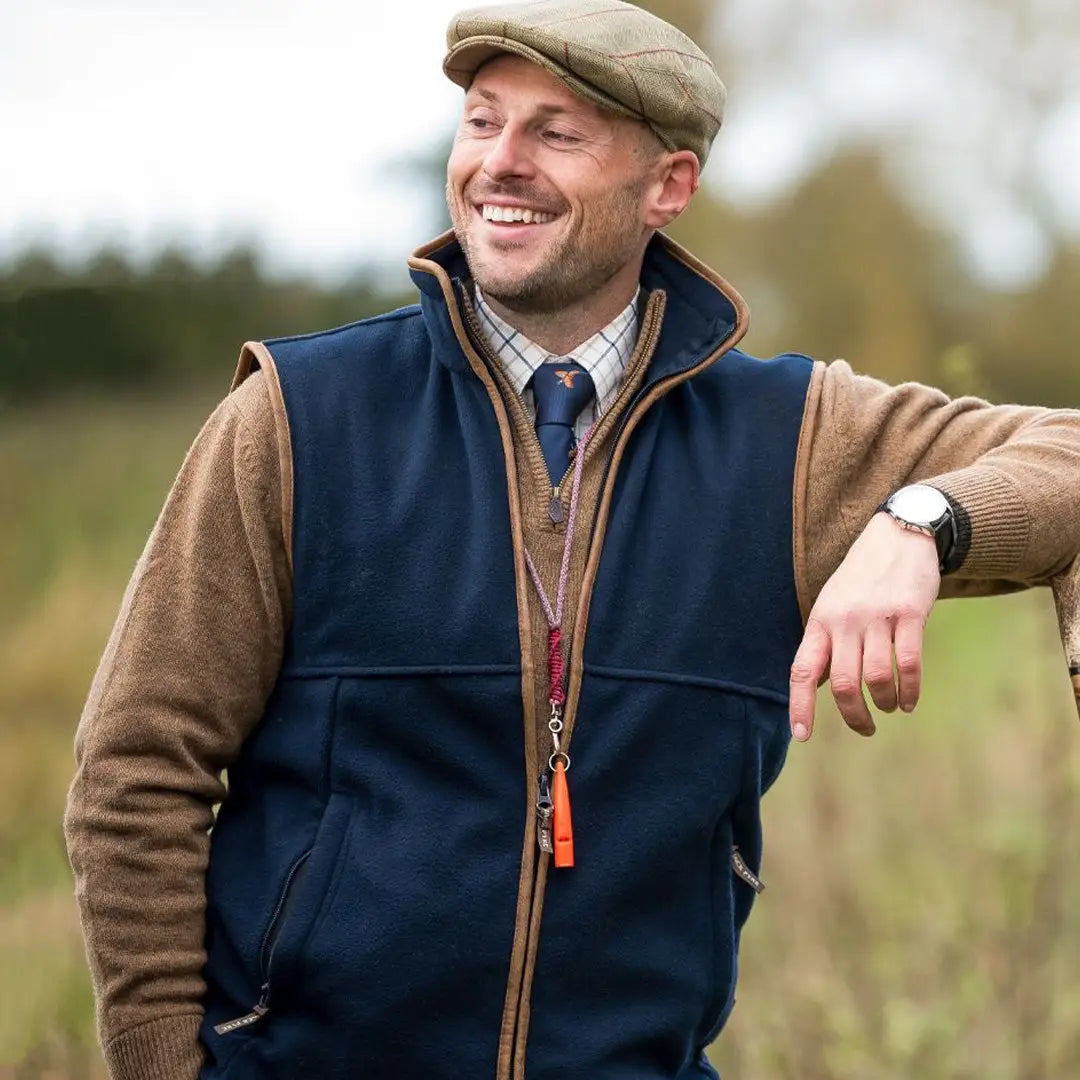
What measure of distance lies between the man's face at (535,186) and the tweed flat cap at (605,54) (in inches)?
1.6

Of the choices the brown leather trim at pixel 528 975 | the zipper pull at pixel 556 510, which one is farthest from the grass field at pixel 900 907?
the zipper pull at pixel 556 510

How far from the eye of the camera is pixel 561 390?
2703 millimetres

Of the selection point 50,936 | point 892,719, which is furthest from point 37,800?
point 892,719

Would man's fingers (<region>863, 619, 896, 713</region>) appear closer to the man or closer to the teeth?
the man

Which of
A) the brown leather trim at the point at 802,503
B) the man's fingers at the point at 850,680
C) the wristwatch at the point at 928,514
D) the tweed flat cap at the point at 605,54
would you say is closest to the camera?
the man's fingers at the point at 850,680

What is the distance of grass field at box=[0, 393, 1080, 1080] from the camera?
4.38 metres

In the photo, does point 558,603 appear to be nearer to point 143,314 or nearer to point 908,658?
point 908,658

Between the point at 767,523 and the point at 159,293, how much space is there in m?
7.95

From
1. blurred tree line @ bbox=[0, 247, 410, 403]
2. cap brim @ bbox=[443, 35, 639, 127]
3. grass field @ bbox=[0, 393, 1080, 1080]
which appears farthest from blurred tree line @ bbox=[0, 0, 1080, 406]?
cap brim @ bbox=[443, 35, 639, 127]

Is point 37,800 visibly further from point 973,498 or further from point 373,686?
point 973,498

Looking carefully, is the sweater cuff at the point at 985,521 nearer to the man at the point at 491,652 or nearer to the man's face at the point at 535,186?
the man at the point at 491,652

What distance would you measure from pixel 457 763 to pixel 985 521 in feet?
2.64

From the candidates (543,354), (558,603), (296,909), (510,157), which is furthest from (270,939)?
(510,157)

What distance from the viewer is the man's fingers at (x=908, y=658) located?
2283 mm
